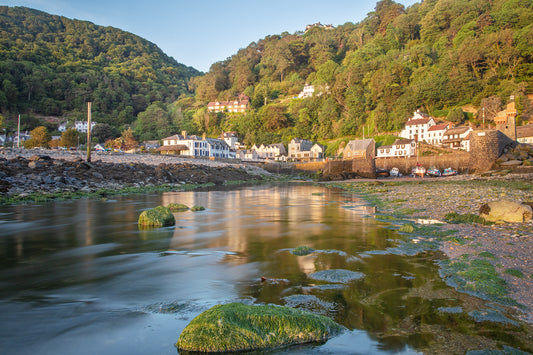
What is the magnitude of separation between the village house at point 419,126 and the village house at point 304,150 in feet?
82.8

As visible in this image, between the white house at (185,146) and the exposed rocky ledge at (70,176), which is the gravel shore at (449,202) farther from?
the white house at (185,146)

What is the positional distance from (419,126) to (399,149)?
8885 millimetres

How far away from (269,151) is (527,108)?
66272 mm

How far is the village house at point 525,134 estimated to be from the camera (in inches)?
2199

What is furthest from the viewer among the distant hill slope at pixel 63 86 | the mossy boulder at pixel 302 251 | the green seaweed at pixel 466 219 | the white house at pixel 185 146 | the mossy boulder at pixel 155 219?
the distant hill slope at pixel 63 86

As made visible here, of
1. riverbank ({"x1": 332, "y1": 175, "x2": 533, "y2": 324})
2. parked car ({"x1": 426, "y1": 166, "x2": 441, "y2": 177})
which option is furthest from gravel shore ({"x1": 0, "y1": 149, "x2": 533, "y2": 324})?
parked car ({"x1": 426, "y1": 166, "x2": 441, "y2": 177})

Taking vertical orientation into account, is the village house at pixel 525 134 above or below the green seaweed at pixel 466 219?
above

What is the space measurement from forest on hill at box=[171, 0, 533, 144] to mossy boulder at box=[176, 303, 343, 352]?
80.5 meters

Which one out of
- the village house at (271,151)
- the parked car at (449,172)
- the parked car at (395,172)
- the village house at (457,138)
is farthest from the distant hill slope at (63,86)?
the parked car at (449,172)

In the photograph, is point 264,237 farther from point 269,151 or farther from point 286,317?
point 269,151

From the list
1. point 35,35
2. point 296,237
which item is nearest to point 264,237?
point 296,237

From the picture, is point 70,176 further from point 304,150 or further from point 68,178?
point 304,150

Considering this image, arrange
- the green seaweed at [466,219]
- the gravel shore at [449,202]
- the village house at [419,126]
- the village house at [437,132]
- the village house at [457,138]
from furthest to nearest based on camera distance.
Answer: the village house at [419,126], the village house at [437,132], the village house at [457,138], the green seaweed at [466,219], the gravel shore at [449,202]

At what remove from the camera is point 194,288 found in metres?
5.60
